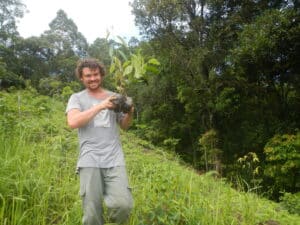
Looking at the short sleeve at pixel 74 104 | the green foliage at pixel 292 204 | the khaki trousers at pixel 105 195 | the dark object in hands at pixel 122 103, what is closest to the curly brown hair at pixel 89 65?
the short sleeve at pixel 74 104

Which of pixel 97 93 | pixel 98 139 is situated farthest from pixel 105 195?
pixel 97 93

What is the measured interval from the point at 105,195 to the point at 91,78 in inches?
37.0

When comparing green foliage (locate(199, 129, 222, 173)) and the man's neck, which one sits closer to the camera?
the man's neck

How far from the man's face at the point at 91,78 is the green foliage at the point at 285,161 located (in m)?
8.86

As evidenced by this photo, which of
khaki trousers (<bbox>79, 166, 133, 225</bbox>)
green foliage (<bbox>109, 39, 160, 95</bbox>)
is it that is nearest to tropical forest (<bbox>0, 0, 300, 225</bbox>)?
green foliage (<bbox>109, 39, 160, 95</bbox>)

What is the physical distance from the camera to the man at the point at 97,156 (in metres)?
2.76

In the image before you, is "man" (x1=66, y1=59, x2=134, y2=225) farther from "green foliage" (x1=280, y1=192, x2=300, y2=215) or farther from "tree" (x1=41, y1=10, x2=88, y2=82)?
"tree" (x1=41, y1=10, x2=88, y2=82)

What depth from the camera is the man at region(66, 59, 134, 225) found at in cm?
276

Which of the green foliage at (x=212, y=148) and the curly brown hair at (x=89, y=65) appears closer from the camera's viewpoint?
the curly brown hair at (x=89, y=65)

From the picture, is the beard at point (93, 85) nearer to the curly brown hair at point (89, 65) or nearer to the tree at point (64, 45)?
the curly brown hair at point (89, 65)

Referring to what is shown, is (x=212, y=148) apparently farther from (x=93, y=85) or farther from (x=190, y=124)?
(x=93, y=85)

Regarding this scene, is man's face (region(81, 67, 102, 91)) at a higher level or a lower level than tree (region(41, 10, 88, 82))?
lower

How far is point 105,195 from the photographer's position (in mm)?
2854

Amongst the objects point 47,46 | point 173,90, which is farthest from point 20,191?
point 47,46
